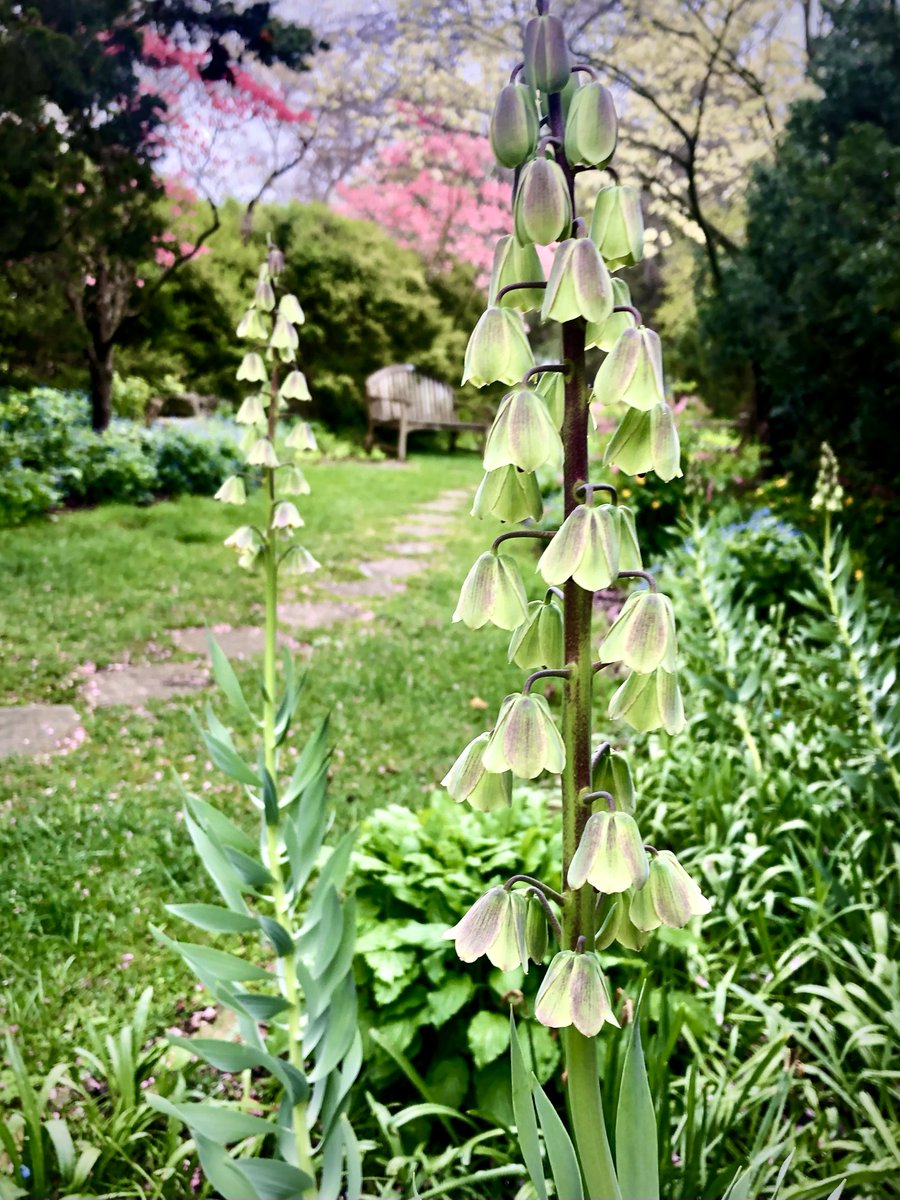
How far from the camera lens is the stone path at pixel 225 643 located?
168 cm

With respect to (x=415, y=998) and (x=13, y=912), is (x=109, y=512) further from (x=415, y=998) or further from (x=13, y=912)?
(x=415, y=998)

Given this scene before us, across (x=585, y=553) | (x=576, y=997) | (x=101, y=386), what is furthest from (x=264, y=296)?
Result: (x=101, y=386)

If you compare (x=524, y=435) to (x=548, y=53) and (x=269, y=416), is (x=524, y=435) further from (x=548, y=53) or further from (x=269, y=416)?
(x=269, y=416)

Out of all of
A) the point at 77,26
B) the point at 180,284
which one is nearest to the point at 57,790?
the point at 77,26

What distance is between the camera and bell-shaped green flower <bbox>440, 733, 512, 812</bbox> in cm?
44

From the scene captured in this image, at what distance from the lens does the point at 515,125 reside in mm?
417

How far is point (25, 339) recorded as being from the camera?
6.26ft

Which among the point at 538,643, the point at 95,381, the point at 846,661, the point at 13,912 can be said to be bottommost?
the point at 13,912

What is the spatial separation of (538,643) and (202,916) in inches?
20.8

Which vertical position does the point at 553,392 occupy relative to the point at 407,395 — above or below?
below

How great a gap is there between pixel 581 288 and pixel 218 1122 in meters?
0.72

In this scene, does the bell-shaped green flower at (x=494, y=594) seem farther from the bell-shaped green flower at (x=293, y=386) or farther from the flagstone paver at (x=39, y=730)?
the flagstone paver at (x=39, y=730)

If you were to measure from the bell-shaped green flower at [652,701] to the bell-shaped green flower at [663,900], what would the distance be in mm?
63

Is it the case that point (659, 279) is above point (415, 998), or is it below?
above
